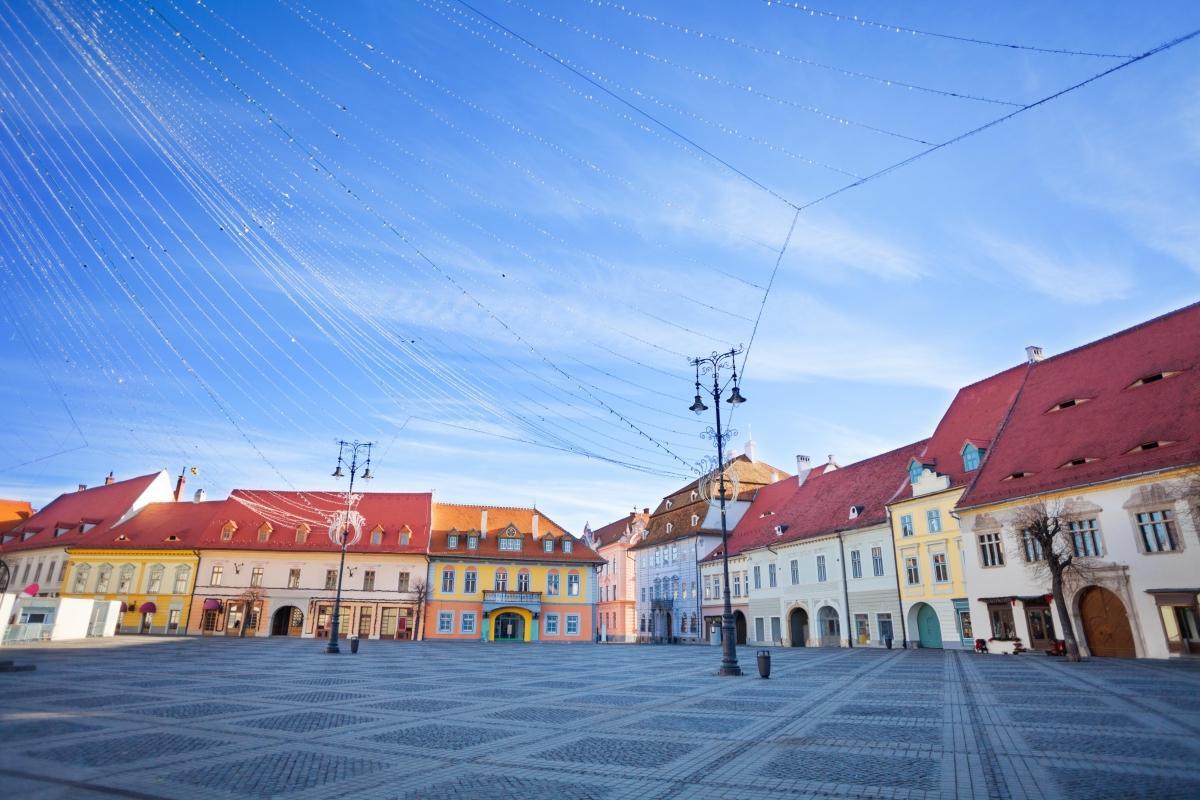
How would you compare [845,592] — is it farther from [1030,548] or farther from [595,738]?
[595,738]

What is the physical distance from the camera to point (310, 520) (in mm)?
55406

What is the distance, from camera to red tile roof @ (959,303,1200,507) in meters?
27.1

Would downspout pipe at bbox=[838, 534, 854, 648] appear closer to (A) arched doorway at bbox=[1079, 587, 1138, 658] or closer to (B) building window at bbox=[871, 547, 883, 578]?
(B) building window at bbox=[871, 547, 883, 578]

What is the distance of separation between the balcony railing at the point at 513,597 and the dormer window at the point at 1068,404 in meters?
38.5

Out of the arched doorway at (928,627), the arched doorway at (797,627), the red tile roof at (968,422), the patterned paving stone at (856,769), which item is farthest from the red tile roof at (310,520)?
the patterned paving stone at (856,769)

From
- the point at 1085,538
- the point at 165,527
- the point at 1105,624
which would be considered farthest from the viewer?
the point at 165,527

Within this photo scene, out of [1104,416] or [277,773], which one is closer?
[277,773]

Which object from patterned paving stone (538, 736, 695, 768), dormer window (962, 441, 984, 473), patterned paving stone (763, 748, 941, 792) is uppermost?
dormer window (962, 441, 984, 473)

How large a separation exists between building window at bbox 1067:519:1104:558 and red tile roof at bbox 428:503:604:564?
36.2 meters

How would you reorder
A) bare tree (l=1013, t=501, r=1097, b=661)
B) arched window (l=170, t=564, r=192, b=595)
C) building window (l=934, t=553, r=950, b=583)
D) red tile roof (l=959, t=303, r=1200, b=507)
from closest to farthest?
bare tree (l=1013, t=501, r=1097, b=661)
red tile roof (l=959, t=303, r=1200, b=507)
building window (l=934, t=553, r=950, b=583)
arched window (l=170, t=564, r=192, b=595)

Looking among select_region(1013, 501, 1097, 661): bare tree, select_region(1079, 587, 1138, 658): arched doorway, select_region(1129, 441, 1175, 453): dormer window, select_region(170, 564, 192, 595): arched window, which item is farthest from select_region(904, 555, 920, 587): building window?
select_region(170, 564, 192, 595): arched window

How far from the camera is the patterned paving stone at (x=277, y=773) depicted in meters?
6.95

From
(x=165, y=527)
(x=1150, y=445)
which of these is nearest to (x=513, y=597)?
(x=165, y=527)

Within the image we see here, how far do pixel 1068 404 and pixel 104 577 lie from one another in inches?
2660
